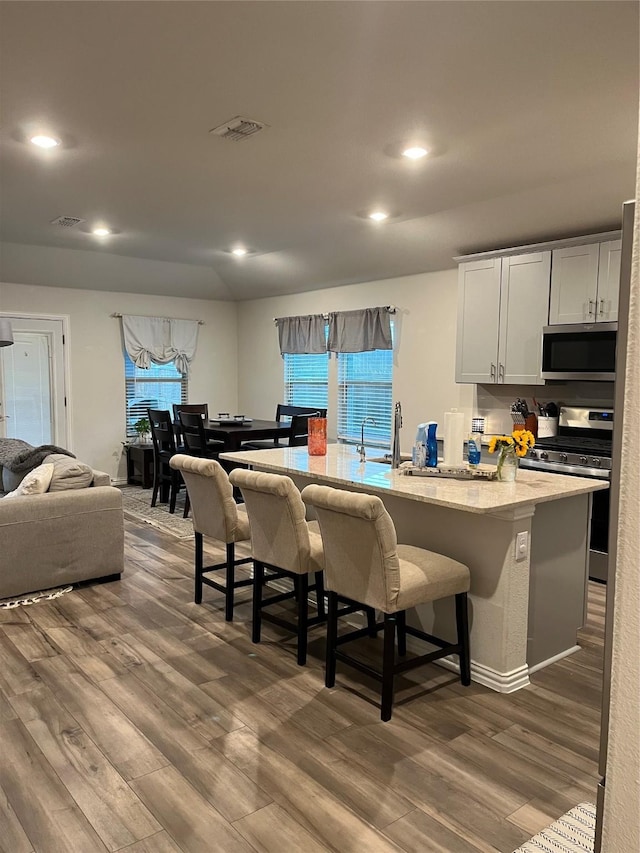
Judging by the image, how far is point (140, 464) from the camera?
7762 mm

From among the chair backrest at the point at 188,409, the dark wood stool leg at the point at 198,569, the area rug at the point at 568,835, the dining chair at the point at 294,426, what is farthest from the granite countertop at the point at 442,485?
the chair backrest at the point at 188,409

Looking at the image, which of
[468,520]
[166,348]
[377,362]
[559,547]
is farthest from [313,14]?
[166,348]

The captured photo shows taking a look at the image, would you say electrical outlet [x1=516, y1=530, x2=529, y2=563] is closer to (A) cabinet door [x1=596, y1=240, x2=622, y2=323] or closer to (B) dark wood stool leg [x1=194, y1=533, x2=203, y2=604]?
(B) dark wood stool leg [x1=194, y1=533, x2=203, y2=604]

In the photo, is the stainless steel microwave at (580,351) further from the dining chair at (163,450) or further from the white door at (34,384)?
the white door at (34,384)

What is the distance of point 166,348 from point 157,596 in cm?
467

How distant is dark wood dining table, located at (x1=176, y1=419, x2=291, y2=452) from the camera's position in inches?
252

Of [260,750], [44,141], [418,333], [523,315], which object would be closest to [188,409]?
[418,333]

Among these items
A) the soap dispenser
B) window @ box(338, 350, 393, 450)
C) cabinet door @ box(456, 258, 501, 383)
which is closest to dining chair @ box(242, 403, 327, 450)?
window @ box(338, 350, 393, 450)

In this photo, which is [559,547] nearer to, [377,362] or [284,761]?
[284,761]

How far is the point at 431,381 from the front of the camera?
6402 millimetres

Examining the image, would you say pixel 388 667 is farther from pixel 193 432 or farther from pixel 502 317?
pixel 193 432

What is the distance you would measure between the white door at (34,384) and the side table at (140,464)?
30.4 inches

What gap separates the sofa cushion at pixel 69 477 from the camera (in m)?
4.34

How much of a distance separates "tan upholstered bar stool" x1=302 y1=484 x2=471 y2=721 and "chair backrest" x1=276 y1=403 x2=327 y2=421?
431 cm
